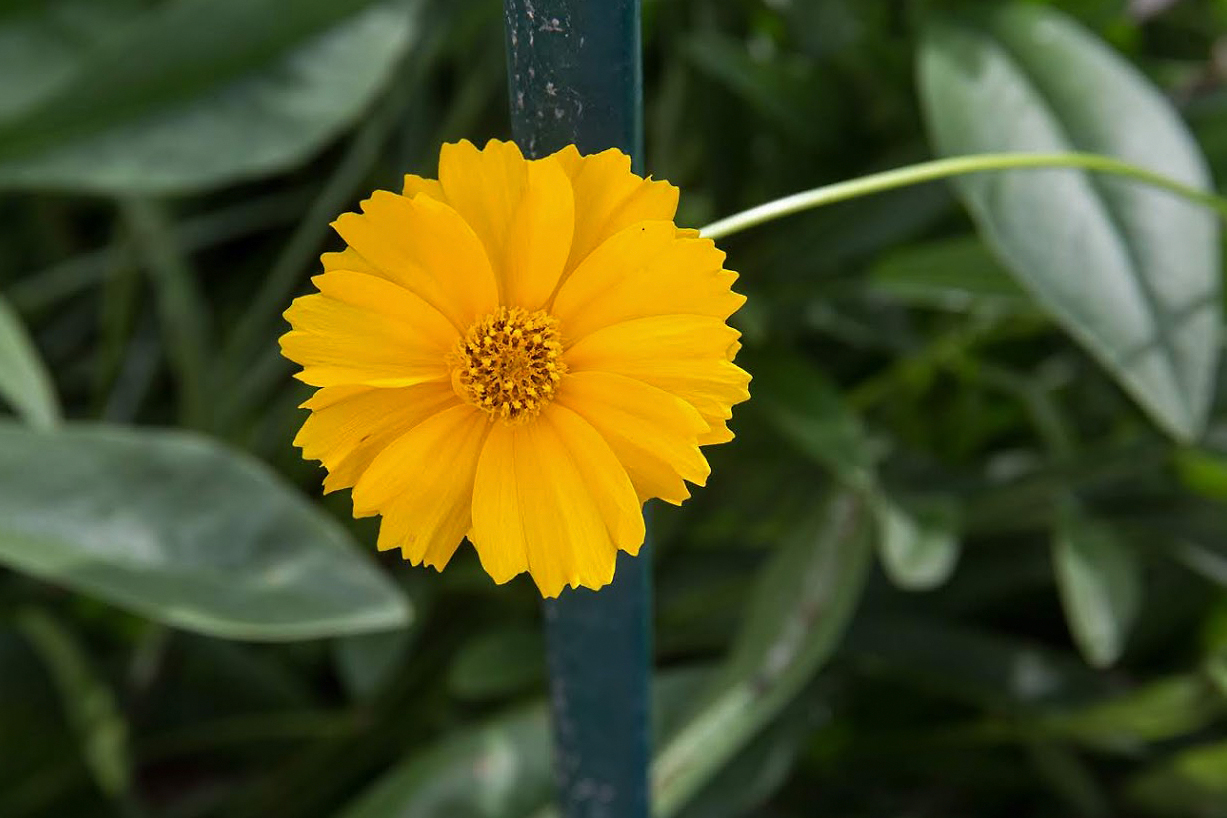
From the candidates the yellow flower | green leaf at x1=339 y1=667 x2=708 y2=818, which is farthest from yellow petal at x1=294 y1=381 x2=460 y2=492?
green leaf at x1=339 y1=667 x2=708 y2=818

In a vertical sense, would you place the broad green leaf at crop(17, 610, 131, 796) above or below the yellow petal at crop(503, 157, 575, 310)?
below

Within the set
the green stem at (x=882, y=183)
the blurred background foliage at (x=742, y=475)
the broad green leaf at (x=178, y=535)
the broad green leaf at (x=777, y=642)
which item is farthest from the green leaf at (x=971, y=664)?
the green stem at (x=882, y=183)

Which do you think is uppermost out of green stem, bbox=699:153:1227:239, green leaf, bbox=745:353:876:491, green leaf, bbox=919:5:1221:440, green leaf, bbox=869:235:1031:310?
green stem, bbox=699:153:1227:239

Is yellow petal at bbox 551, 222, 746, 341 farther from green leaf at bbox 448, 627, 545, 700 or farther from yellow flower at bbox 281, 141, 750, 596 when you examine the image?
green leaf at bbox 448, 627, 545, 700

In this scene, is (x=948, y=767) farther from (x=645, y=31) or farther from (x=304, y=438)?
(x=304, y=438)

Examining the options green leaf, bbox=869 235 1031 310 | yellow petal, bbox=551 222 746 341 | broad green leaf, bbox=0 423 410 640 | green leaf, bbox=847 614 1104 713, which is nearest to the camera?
yellow petal, bbox=551 222 746 341

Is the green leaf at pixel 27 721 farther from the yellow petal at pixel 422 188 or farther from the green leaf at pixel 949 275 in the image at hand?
the yellow petal at pixel 422 188

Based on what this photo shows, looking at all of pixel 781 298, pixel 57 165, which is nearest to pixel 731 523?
pixel 781 298

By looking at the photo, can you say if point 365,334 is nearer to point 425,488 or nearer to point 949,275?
point 425,488
